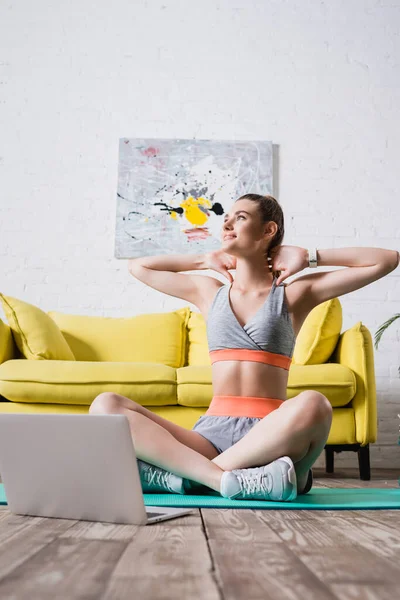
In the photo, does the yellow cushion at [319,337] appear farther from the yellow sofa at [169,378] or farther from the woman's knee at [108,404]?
the woman's knee at [108,404]

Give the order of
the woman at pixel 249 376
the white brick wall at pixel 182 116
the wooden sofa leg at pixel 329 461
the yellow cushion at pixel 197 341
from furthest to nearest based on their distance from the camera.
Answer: the white brick wall at pixel 182 116 < the yellow cushion at pixel 197 341 < the wooden sofa leg at pixel 329 461 < the woman at pixel 249 376

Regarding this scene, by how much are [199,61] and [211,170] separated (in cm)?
79

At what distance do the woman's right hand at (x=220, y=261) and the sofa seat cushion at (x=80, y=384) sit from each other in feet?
3.05

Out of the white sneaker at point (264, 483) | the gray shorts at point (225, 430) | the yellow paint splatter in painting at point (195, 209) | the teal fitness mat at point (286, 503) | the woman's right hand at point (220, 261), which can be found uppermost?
the yellow paint splatter in painting at point (195, 209)

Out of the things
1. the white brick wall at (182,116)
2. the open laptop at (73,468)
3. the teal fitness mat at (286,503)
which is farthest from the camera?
the white brick wall at (182,116)

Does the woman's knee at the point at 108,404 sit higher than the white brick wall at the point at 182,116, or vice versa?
the white brick wall at the point at 182,116

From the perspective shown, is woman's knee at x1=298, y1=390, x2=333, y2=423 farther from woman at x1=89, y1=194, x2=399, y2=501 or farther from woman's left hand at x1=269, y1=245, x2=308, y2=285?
woman's left hand at x1=269, y1=245, x2=308, y2=285

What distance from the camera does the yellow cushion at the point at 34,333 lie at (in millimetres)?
3230

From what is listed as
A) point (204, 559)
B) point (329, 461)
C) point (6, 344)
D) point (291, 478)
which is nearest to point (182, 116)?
point (6, 344)

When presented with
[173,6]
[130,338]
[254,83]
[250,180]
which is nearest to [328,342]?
[130,338]

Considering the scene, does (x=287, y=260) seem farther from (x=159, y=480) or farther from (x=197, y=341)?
(x=197, y=341)

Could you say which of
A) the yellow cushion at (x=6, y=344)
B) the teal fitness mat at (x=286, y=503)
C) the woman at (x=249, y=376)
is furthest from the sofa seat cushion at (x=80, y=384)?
the teal fitness mat at (x=286, y=503)

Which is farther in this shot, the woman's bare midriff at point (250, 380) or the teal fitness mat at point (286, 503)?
the woman's bare midriff at point (250, 380)

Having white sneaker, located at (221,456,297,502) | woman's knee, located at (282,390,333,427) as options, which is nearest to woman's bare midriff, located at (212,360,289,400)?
woman's knee, located at (282,390,333,427)
